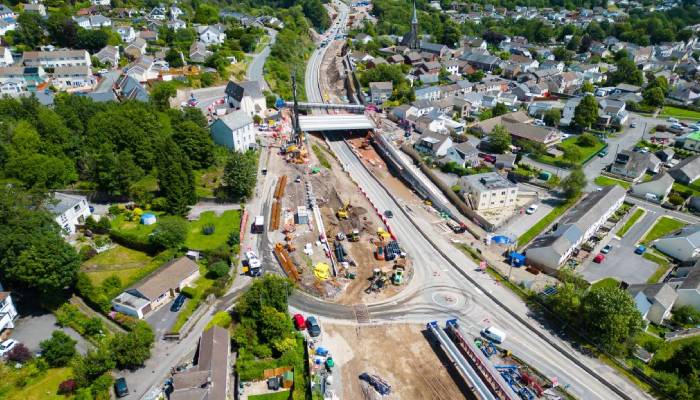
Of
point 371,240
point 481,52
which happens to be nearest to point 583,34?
point 481,52

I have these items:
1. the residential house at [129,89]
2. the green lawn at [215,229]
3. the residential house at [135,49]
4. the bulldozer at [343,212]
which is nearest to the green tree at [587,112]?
Answer: the bulldozer at [343,212]

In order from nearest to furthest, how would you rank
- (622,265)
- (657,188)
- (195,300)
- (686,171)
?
(195,300)
(622,265)
(657,188)
(686,171)

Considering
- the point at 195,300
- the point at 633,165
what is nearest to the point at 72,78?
the point at 195,300

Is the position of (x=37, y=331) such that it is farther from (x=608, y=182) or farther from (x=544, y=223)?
(x=608, y=182)

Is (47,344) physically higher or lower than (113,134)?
lower

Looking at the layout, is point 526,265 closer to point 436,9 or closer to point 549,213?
point 549,213

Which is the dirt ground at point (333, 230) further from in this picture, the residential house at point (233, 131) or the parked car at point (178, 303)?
the parked car at point (178, 303)
